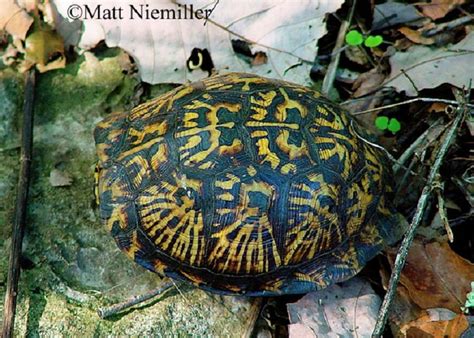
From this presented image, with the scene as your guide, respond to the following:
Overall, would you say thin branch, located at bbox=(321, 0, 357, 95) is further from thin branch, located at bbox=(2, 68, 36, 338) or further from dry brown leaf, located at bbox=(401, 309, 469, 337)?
thin branch, located at bbox=(2, 68, 36, 338)

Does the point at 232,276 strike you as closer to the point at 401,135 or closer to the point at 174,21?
the point at 401,135

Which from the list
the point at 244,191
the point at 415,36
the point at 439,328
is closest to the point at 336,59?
the point at 415,36

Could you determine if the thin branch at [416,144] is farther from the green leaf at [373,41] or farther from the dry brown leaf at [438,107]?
the green leaf at [373,41]

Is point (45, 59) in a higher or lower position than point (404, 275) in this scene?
higher

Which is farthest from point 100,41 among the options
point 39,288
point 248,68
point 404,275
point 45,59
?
point 404,275

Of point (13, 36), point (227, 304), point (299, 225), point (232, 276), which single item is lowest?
point (227, 304)

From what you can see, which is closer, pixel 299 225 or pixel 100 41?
pixel 299 225

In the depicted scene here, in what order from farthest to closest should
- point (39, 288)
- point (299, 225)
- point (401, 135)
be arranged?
1. point (401, 135)
2. point (39, 288)
3. point (299, 225)
